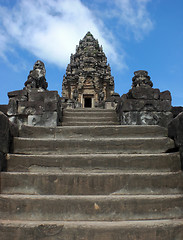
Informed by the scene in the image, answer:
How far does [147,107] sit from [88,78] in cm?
2316

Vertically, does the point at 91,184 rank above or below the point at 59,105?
below

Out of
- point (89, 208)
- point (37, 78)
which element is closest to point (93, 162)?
point (89, 208)

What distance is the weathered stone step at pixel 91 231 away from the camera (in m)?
2.14

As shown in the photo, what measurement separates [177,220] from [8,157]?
241cm

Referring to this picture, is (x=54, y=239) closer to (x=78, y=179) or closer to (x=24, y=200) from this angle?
(x=24, y=200)

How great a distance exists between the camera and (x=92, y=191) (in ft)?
8.73

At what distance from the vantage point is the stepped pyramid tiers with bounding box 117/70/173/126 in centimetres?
592

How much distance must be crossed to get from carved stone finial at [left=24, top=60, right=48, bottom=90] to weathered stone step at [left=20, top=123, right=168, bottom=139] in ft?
13.8

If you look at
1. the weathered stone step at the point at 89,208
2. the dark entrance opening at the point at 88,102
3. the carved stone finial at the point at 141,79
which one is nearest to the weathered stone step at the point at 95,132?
the weathered stone step at the point at 89,208

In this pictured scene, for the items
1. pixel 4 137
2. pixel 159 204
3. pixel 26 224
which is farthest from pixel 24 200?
pixel 159 204

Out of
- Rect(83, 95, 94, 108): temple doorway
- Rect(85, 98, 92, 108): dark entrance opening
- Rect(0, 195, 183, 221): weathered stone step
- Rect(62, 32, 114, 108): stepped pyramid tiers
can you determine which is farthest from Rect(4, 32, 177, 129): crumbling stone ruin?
Rect(85, 98, 92, 108): dark entrance opening

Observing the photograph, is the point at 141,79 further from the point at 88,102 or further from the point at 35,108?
the point at 88,102

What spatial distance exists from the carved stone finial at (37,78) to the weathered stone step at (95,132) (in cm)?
420

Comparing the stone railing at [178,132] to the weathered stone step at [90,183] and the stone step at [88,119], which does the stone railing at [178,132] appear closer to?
the weathered stone step at [90,183]
